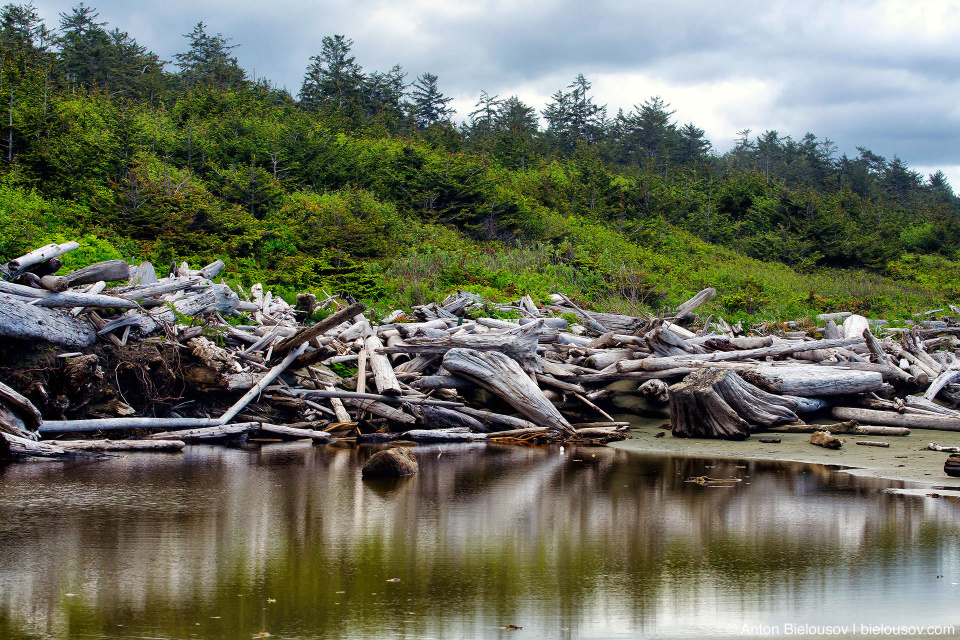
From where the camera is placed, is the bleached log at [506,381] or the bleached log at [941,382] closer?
the bleached log at [506,381]

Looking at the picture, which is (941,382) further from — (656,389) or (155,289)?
(155,289)

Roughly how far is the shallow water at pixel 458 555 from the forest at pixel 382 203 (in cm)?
1093

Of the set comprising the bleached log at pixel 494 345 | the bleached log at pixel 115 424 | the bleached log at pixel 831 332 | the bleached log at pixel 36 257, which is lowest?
the bleached log at pixel 115 424

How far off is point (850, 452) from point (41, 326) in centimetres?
1169

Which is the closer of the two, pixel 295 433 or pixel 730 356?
pixel 295 433

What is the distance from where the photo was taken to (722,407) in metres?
12.0

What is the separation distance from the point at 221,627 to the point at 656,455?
7904 millimetres

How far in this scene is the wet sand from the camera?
343 inches

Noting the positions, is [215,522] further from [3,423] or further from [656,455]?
[656,455]

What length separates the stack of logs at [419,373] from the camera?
11031 millimetres

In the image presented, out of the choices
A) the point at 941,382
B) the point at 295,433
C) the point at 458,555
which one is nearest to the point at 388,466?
the point at 458,555

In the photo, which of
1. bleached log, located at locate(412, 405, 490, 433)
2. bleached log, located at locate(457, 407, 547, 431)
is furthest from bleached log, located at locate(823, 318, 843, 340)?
bleached log, located at locate(412, 405, 490, 433)

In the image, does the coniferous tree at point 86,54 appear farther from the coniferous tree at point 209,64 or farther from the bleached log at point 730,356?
the bleached log at point 730,356

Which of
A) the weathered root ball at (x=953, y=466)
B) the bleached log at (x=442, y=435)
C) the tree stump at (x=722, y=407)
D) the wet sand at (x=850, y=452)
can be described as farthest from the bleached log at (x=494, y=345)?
the weathered root ball at (x=953, y=466)
